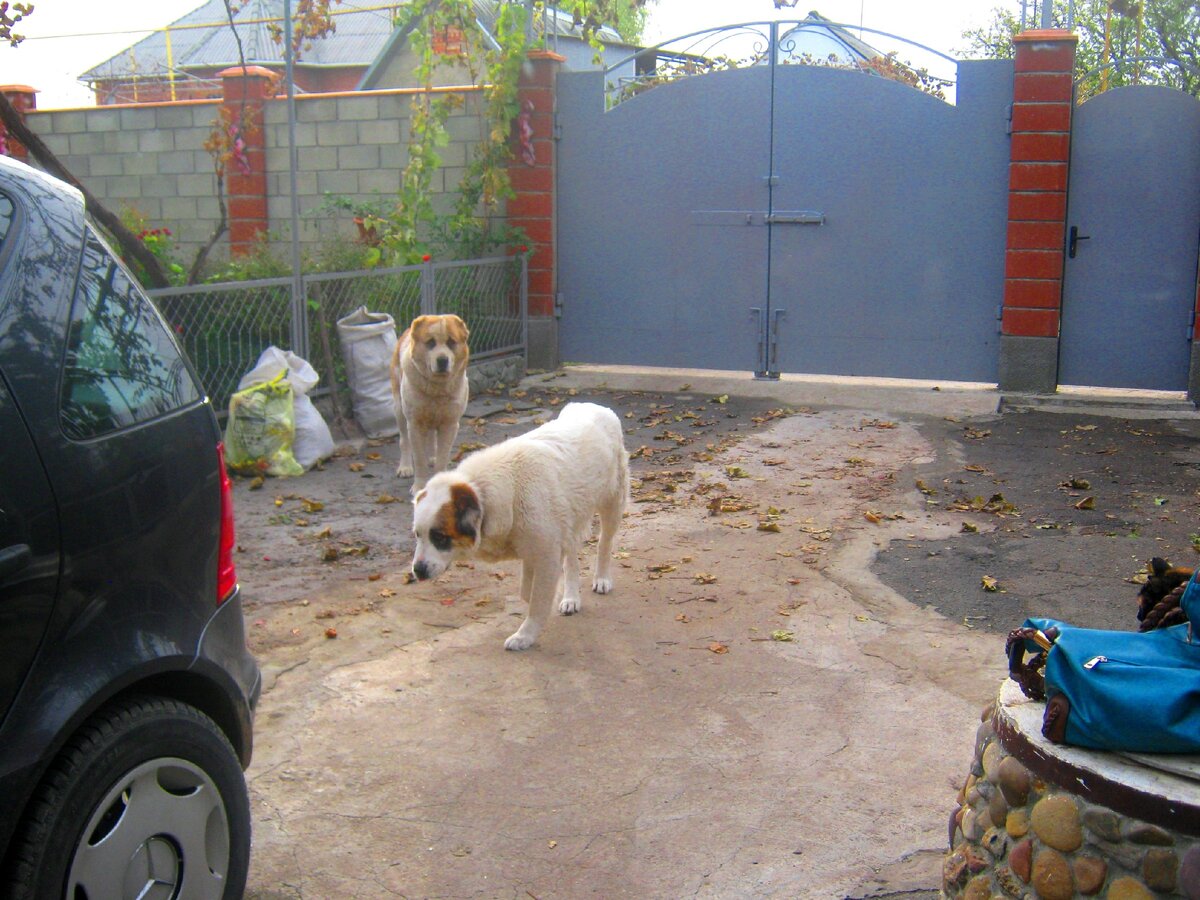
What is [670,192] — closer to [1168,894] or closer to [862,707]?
[862,707]

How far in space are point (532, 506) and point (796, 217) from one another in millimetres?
7022

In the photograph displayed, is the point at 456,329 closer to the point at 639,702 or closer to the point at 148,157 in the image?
the point at 639,702

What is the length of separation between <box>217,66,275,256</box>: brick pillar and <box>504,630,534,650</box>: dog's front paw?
933cm

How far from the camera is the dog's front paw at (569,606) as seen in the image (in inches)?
221

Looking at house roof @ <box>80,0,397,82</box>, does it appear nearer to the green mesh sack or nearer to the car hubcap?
the green mesh sack

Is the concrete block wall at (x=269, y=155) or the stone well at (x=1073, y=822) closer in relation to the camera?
the stone well at (x=1073, y=822)

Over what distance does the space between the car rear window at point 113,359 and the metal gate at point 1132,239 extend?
924cm

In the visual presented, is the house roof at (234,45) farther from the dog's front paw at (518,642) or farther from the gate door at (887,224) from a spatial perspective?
the dog's front paw at (518,642)

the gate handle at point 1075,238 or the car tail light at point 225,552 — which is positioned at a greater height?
the gate handle at point 1075,238

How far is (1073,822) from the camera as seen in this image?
2.51 m

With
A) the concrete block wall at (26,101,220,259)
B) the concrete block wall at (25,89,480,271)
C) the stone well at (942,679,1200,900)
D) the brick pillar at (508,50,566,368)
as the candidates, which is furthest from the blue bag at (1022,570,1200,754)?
the concrete block wall at (26,101,220,259)

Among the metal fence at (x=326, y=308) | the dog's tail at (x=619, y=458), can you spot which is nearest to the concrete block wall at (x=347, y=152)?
the metal fence at (x=326, y=308)

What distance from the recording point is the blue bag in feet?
8.00

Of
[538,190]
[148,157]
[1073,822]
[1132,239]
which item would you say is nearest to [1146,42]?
[1132,239]
